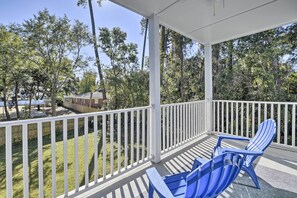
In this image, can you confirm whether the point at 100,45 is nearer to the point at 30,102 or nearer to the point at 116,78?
the point at 116,78

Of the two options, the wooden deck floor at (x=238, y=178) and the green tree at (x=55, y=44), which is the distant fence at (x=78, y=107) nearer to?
the green tree at (x=55, y=44)

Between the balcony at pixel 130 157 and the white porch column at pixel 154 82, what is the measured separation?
5 centimetres

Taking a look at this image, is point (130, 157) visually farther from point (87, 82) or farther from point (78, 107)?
point (78, 107)

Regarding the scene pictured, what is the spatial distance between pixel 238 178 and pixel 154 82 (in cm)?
→ 182

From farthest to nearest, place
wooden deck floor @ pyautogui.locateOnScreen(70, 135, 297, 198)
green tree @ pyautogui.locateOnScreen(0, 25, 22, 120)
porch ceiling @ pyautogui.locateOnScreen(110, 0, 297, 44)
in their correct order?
green tree @ pyautogui.locateOnScreen(0, 25, 22, 120) → porch ceiling @ pyautogui.locateOnScreen(110, 0, 297, 44) → wooden deck floor @ pyautogui.locateOnScreen(70, 135, 297, 198)

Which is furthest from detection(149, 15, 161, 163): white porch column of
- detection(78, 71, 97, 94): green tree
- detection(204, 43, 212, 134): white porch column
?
detection(78, 71, 97, 94): green tree

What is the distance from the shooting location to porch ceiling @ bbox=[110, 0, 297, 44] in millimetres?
2652

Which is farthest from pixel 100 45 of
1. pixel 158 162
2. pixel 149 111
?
pixel 158 162

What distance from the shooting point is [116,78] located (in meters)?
6.39

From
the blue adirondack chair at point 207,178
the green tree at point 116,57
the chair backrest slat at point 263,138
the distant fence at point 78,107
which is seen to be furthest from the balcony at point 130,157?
the distant fence at point 78,107

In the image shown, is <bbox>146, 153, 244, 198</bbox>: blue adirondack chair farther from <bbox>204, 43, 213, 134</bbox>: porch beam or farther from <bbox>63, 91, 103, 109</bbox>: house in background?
<bbox>63, 91, 103, 109</bbox>: house in background

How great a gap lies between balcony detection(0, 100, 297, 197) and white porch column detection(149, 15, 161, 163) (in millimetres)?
53

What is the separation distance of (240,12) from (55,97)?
7017mm

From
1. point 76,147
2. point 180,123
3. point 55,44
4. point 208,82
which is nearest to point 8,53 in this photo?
point 55,44
